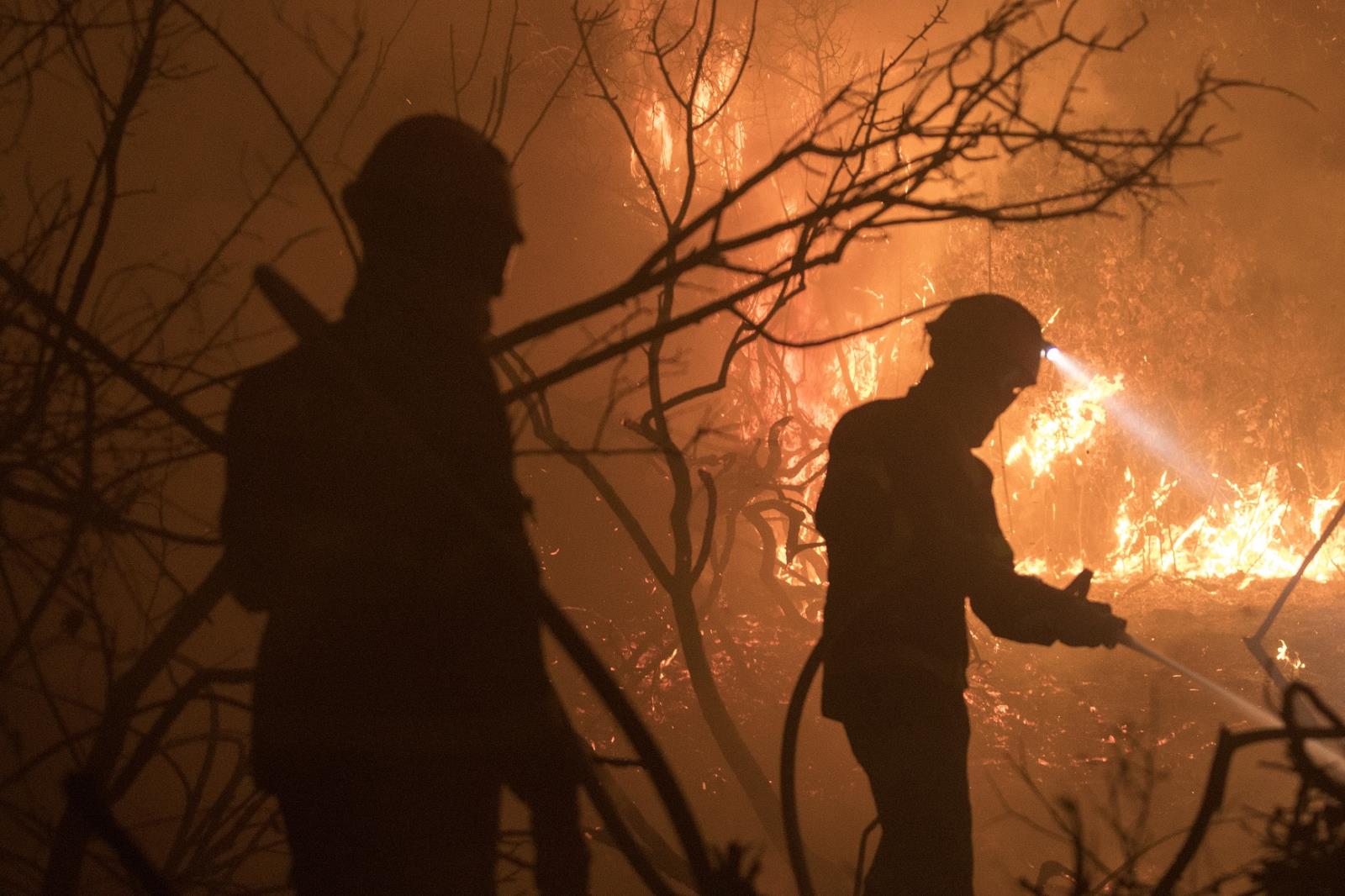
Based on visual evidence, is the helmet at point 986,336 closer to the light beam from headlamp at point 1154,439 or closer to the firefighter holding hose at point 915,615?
the firefighter holding hose at point 915,615

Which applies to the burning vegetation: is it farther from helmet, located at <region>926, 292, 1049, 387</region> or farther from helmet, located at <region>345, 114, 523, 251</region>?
helmet, located at <region>926, 292, 1049, 387</region>

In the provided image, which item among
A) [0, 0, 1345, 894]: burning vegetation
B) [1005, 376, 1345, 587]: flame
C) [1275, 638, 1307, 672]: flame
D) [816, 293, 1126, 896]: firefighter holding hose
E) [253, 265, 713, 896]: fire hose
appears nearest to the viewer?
[253, 265, 713, 896]: fire hose

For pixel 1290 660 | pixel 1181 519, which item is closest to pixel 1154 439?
pixel 1181 519

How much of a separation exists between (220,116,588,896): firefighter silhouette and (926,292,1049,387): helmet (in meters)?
1.80

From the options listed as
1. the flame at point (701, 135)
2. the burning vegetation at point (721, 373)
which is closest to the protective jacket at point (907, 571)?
the burning vegetation at point (721, 373)

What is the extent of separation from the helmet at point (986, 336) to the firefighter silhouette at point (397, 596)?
5.91 feet

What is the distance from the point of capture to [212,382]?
2.28m

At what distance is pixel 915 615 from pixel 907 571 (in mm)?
136

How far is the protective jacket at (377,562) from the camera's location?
1491 millimetres

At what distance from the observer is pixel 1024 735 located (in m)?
8.35

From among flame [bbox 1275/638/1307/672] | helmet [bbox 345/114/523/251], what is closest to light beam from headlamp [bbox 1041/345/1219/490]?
flame [bbox 1275/638/1307/672]

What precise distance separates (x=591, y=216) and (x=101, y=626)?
9.88m

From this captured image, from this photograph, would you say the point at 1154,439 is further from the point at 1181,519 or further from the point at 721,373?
the point at 721,373

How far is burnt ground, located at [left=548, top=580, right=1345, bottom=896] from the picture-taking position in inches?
273
